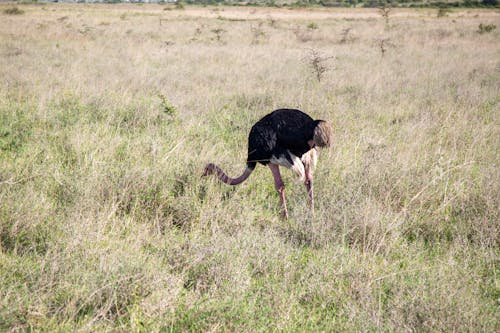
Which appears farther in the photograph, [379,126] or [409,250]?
[379,126]

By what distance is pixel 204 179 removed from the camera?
4371 mm

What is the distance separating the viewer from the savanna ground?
2531 millimetres

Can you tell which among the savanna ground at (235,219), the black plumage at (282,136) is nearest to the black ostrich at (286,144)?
the black plumage at (282,136)

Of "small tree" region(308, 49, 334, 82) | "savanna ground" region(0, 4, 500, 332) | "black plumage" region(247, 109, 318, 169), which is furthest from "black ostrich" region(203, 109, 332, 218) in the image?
"small tree" region(308, 49, 334, 82)

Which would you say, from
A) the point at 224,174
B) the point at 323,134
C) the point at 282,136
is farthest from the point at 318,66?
the point at 323,134

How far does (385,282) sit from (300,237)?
87 centimetres

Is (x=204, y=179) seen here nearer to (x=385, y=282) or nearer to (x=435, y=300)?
(x=385, y=282)

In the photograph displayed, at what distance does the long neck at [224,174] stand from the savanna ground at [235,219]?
0.56ft

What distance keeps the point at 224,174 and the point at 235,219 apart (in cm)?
63

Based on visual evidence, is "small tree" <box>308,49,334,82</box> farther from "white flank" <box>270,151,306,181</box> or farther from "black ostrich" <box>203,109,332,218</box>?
"white flank" <box>270,151,306,181</box>

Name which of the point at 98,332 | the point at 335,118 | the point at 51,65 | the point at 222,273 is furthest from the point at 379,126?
the point at 51,65

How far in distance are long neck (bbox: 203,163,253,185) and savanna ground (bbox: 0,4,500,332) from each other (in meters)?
0.17

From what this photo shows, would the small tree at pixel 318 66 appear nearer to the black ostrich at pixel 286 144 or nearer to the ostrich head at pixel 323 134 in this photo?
the black ostrich at pixel 286 144

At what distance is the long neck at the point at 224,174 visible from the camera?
4.09 meters
